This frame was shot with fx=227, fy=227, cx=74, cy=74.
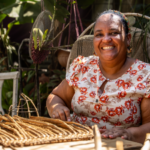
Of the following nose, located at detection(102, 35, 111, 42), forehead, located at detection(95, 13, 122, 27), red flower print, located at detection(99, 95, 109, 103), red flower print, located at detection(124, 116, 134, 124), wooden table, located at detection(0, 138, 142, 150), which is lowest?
red flower print, located at detection(124, 116, 134, 124)

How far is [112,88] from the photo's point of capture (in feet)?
4.54

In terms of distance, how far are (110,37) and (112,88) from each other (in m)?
0.31

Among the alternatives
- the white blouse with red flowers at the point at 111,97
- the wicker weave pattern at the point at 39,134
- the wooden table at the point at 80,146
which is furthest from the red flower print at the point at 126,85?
the wooden table at the point at 80,146

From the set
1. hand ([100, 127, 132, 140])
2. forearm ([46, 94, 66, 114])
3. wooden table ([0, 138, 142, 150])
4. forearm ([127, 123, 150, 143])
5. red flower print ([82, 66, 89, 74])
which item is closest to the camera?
wooden table ([0, 138, 142, 150])

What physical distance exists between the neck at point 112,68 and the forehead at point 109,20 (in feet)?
0.76

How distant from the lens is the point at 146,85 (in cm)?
132

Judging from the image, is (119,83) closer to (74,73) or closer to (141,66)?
(141,66)

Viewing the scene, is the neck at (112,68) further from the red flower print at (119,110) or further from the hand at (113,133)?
the hand at (113,133)

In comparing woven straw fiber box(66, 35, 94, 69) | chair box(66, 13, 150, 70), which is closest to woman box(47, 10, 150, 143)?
chair box(66, 13, 150, 70)

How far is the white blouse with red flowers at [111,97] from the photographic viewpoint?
1.33 m

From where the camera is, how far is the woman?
4.36 ft

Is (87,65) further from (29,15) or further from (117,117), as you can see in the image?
(29,15)

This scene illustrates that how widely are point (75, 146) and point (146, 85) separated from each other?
74 centimetres

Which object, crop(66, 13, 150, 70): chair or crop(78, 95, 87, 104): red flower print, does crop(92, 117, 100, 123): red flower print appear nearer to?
crop(78, 95, 87, 104): red flower print
